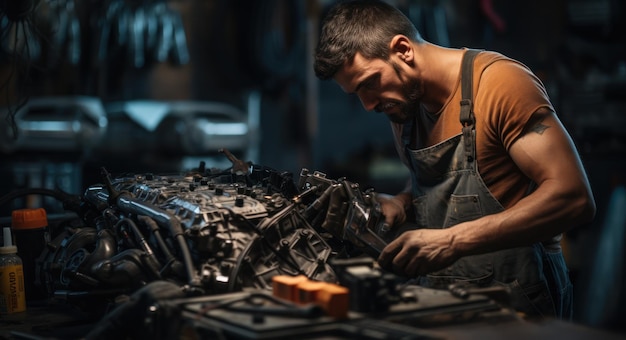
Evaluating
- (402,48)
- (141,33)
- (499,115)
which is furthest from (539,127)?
(141,33)

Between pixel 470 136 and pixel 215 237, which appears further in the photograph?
pixel 470 136

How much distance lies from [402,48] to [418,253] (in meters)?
0.68

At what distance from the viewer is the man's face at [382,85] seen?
236 cm

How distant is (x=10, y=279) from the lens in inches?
98.1

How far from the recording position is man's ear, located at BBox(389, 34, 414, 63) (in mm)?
2346

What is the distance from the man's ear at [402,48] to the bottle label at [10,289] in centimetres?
138

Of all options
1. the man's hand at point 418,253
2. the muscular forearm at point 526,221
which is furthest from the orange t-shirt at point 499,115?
the man's hand at point 418,253

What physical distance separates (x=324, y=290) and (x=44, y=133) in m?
4.06

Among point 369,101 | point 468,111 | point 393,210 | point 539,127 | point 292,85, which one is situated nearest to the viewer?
point 539,127

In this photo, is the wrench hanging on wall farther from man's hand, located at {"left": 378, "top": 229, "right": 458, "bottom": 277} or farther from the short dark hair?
man's hand, located at {"left": 378, "top": 229, "right": 458, "bottom": 277}

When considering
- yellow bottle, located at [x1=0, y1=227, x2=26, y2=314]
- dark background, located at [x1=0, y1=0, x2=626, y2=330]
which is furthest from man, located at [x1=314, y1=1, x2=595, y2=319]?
dark background, located at [x1=0, y1=0, x2=626, y2=330]

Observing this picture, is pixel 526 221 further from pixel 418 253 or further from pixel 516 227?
pixel 418 253

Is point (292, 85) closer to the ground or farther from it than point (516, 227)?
farther from it

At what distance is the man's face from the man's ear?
0.09 ft
